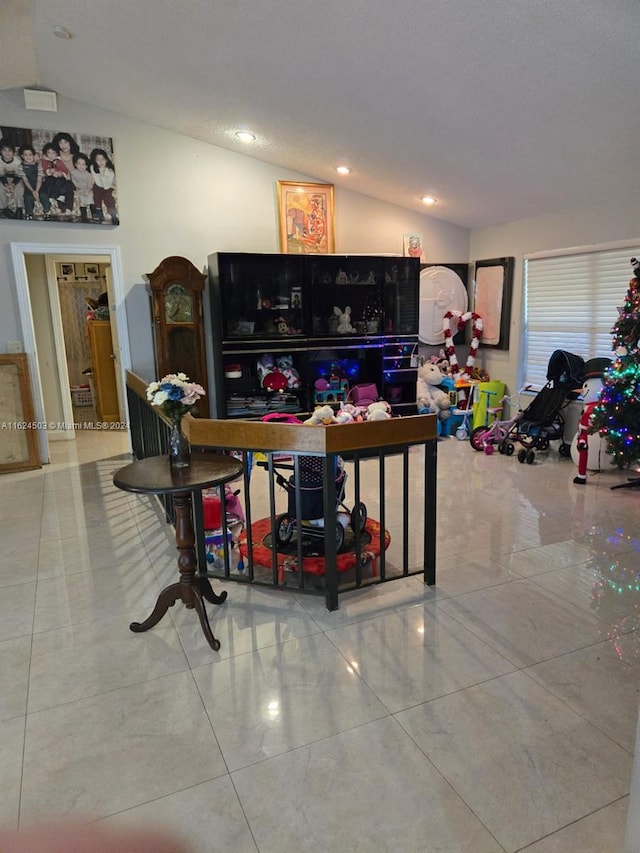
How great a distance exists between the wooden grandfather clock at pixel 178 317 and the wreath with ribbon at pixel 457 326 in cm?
293

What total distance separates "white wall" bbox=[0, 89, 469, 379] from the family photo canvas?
0.07 metres

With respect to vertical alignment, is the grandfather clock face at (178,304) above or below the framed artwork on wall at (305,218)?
below

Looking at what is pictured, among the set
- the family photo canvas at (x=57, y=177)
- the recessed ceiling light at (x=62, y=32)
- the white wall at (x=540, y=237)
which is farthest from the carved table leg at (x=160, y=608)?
the white wall at (x=540, y=237)

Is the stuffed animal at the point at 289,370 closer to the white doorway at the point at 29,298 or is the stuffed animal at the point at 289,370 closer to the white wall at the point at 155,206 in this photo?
the white wall at the point at 155,206

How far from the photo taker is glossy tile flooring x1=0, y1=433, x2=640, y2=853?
1656 mm

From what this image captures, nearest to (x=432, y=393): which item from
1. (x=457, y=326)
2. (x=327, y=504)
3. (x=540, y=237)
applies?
(x=457, y=326)

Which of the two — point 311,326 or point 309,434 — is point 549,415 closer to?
point 311,326

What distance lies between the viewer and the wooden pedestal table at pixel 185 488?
2.35 meters

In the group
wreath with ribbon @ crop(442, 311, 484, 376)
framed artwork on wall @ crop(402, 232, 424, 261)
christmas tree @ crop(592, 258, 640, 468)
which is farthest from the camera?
wreath with ribbon @ crop(442, 311, 484, 376)

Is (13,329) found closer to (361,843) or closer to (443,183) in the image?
(443,183)

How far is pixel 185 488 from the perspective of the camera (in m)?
2.28

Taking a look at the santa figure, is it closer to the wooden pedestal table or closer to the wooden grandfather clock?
the wooden pedestal table

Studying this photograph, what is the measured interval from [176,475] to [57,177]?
13.5 ft

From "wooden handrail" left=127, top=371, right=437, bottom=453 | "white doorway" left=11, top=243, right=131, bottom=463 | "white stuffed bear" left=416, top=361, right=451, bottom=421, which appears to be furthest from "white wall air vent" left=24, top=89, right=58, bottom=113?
"white stuffed bear" left=416, top=361, right=451, bottom=421
